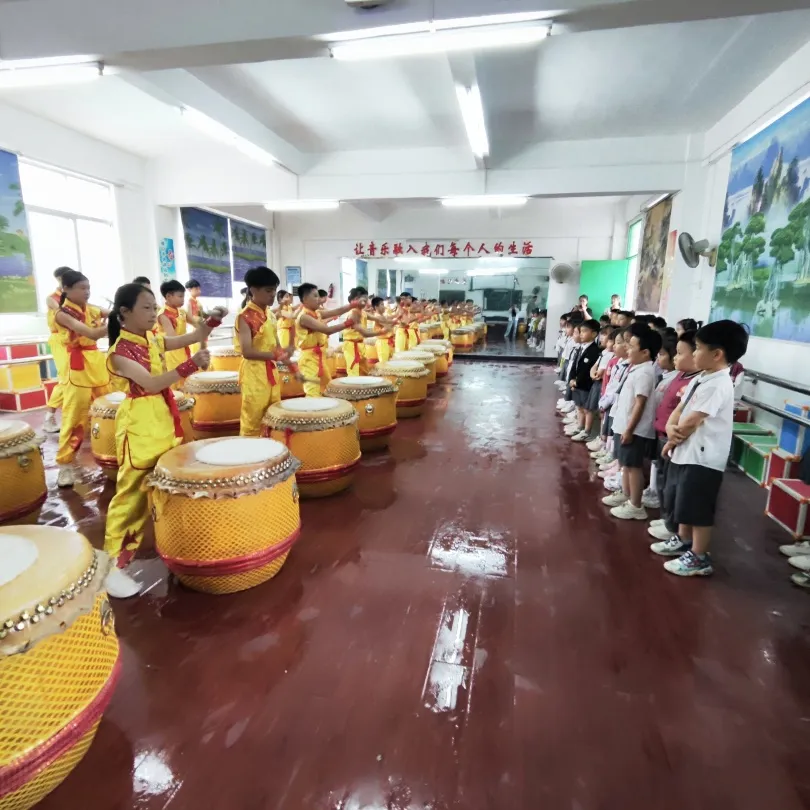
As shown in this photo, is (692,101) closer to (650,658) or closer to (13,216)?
(650,658)

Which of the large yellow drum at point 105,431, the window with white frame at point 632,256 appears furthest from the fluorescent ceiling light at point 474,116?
the window with white frame at point 632,256

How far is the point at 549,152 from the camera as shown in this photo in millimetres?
6996

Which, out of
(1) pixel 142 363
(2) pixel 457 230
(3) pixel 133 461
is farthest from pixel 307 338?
(2) pixel 457 230

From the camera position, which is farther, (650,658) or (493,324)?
(493,324)

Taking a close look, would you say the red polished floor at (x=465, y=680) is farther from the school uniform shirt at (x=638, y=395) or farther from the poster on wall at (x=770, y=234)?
the poster on wall at (x=770, y=234)

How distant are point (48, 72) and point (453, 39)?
2991 mm

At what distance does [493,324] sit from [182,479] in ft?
48.7

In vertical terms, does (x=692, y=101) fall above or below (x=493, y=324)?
above

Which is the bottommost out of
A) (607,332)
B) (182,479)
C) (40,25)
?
(182,479)

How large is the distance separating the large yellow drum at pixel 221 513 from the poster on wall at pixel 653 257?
6.98 metres

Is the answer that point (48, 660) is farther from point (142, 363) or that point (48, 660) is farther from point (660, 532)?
point (660, 532)

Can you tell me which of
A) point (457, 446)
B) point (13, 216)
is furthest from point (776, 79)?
point (13, 216)

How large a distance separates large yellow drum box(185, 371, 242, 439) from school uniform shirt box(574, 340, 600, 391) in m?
3.06

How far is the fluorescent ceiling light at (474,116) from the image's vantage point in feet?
14.5
